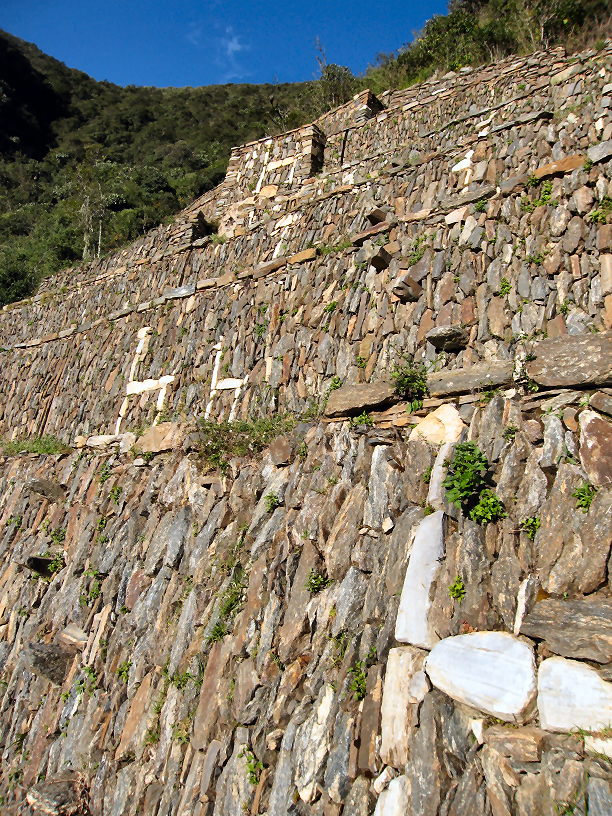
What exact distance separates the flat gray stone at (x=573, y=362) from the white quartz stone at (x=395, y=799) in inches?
131

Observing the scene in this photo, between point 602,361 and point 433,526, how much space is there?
203 centimetres

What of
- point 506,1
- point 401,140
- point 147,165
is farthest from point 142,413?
point 147,165

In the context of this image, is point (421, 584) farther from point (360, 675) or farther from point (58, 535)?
point (58, 535)

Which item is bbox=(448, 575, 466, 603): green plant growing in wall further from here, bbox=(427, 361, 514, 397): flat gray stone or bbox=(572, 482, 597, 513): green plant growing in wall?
bbox=(427, 361, 514, 397): flat gray stone

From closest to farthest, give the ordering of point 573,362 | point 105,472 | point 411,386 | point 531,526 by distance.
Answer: point 531,526, point 573,362, point 411,386, point 105,472

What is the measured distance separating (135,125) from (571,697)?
5234 centimetres

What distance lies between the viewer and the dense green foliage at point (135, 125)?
15.9 metres

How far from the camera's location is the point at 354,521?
4.96 m

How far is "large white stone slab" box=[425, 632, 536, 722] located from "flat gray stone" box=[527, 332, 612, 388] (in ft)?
7.55

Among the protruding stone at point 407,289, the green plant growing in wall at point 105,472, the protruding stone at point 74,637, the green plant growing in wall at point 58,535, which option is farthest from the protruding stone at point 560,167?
the green plant growing in wall at point 58,535

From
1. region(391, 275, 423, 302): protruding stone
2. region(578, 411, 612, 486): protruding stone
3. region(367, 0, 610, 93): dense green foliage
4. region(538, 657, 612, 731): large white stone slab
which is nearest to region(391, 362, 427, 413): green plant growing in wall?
region(391, 275, 423, 302): protruding stone

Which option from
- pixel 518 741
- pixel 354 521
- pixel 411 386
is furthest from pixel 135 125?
pixel 518 741

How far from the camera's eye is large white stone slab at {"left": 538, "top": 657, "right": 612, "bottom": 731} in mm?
2791

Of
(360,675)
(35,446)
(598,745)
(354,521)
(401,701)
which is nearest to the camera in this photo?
(598,745)
